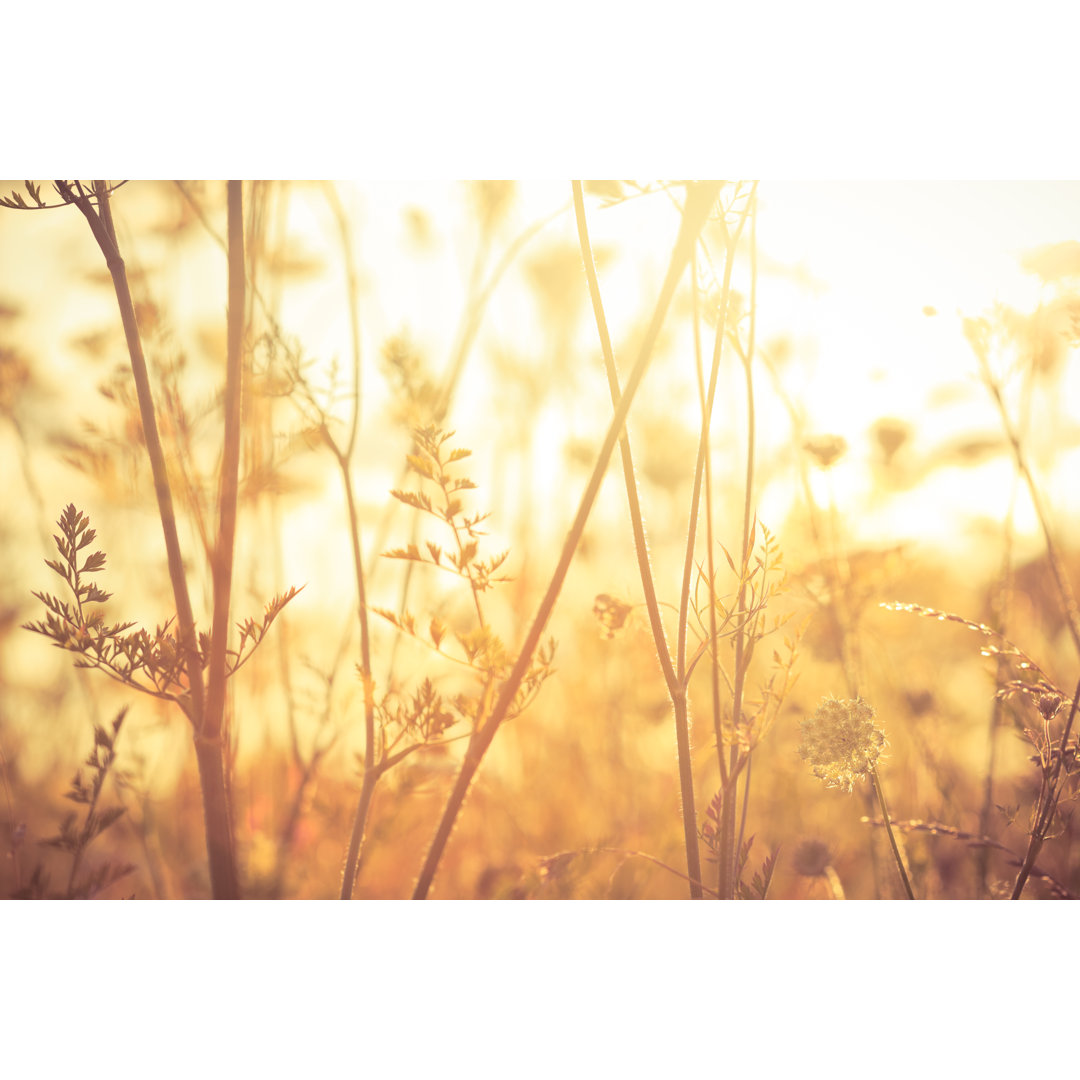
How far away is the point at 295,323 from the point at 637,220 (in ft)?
1.51

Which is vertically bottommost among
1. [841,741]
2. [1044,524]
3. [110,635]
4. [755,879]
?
[755,879]

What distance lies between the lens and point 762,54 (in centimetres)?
89

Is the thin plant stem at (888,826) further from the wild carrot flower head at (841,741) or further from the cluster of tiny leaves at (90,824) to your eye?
the cluster of tiny leaves at (90,824)

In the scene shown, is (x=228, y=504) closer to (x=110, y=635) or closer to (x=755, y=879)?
(x=110, y=635)

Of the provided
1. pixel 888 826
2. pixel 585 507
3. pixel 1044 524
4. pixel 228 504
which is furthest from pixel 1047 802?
pixel 228 504

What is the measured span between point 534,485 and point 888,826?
605 millimetres

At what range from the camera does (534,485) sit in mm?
941

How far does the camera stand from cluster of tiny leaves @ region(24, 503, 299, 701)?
0.77 metres

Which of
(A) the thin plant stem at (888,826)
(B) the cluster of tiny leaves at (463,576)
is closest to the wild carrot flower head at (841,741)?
(A) the thin plant stem at (888,826)

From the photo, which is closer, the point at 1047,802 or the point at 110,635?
the point at 110,635

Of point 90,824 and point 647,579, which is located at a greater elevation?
point 647,579

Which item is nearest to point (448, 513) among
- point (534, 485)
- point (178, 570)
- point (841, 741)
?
point (534, 485)
